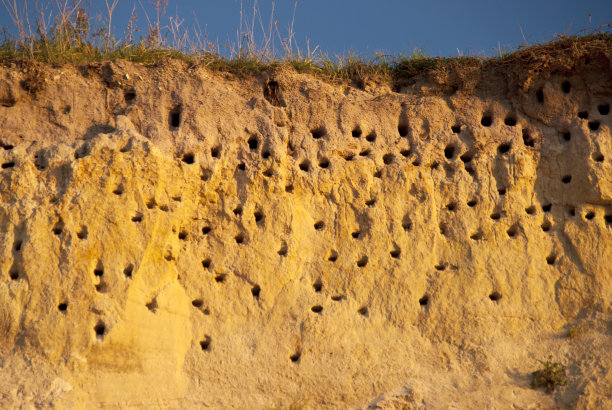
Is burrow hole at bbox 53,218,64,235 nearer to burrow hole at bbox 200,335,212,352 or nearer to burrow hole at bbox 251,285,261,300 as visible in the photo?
burrow hole at bbox 200,335,212,352

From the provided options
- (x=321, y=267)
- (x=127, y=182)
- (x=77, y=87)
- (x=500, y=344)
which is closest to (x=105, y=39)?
(x=77, y=87)

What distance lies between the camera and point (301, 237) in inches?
265

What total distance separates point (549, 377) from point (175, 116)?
4225 mm

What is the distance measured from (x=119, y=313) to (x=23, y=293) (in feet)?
2.65

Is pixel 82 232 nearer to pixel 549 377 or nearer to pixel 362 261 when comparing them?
pixel 362 261

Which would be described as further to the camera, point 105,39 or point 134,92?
point 105,39

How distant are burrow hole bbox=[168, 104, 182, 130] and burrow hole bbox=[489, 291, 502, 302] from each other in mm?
3402

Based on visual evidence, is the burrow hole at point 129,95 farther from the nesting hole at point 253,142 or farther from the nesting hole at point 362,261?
the nesting hole at point 362,261

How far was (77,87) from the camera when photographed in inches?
279

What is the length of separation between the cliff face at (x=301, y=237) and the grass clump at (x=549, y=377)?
0.19ft

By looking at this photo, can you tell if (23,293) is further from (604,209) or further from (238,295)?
(604,209)

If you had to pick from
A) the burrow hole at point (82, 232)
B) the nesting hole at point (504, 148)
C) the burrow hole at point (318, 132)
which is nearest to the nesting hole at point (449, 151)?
the nesting hole at point (504, 148)

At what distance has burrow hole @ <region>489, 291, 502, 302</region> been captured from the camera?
665 cm

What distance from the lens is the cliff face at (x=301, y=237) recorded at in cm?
604
